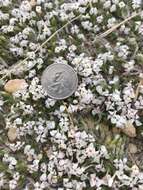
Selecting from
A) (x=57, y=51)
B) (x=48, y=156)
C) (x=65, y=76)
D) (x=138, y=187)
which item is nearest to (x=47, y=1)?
(x=57, y=51)

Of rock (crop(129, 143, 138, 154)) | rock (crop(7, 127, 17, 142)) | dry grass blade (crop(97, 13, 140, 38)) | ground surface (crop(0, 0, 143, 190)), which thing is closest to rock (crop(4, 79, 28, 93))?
ground surface (crop(0, 0, 143, 190))

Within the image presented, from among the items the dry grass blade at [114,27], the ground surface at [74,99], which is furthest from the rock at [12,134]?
the dry grass blade at [114,27]

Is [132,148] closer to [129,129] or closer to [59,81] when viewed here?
[129,129]

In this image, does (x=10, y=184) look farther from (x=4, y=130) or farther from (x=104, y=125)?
(x=104, y=125)

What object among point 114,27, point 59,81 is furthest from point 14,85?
point 114,27

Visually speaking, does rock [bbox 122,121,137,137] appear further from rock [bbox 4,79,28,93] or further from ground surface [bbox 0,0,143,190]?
rock [bbox 4,79,28,93]

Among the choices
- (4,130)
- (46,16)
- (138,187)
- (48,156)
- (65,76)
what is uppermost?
(46,16)
